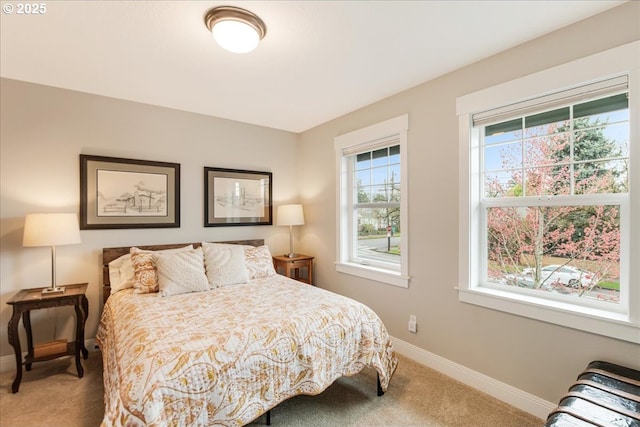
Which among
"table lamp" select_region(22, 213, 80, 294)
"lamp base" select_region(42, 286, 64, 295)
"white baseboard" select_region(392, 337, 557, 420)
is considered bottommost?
"white baseboard" select_region(392, 337, 557, 420)

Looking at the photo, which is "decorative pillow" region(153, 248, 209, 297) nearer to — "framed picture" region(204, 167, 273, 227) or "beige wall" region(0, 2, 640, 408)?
"beige wall" region(0, 2, 640, 408)

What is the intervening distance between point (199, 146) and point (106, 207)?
1115 millimetres

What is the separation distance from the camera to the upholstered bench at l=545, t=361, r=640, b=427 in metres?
1.23

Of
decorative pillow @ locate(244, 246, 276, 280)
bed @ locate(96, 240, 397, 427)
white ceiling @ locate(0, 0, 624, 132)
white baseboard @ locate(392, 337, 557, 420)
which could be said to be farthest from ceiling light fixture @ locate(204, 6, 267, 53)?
white baseboard @ locate(392, 337, 557, 420)

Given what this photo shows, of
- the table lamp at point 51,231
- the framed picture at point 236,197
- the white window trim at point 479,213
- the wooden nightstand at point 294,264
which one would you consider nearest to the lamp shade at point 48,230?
the table lamp at point 51,231

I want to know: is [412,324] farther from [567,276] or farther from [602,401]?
[602,401]

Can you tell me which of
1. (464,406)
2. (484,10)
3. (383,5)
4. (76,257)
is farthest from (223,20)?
(464,406)

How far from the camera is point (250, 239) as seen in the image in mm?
3820

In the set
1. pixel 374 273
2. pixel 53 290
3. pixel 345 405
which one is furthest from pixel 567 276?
pixel 53 290

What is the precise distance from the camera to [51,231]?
2.36 m

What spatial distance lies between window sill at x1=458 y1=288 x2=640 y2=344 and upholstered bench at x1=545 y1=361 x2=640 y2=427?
0.19m

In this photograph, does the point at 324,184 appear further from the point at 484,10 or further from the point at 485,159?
the point at 484,10

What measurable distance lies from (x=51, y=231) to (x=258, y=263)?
66.9 inches

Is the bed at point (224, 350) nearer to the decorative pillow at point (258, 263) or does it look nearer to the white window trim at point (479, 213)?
the decorative pillow at point (258, 263)
